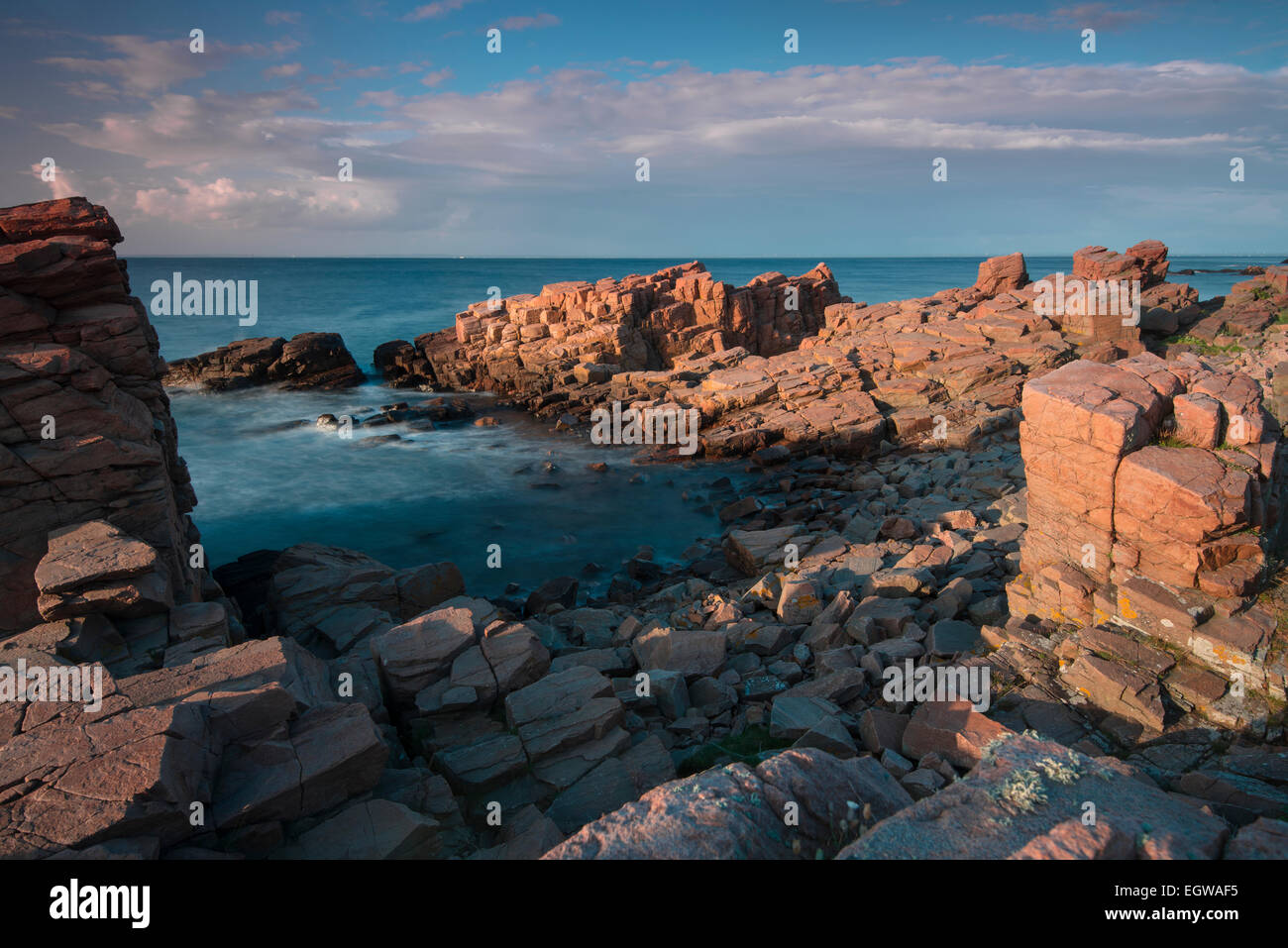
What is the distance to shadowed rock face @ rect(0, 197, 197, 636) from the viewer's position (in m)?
11.6

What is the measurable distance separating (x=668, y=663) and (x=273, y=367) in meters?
52.6

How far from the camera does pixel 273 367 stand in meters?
54.2

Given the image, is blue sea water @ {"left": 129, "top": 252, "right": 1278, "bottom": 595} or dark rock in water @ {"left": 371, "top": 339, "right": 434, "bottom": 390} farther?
dark rock in water @ {"left": 371, "top": 339, "right": 434, "bottom": 390}

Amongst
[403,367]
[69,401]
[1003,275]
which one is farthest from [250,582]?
[1003,275]

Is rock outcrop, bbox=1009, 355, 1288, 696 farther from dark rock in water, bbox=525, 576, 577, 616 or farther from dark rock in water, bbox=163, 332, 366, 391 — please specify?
dark rock in water, bbox=163, 332, 366, 391

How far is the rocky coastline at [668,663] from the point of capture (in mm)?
6016

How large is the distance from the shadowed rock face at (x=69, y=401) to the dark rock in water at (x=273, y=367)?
136 feet

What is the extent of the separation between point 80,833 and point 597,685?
20.9 feet

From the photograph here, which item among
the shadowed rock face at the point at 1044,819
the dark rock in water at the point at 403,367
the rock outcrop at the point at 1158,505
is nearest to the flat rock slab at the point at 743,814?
the shadowed rock face at the point at 1044,819

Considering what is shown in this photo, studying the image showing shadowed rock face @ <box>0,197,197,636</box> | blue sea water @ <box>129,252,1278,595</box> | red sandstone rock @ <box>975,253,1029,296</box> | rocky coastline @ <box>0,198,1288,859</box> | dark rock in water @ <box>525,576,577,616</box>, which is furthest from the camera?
red sandstone rock @ <box>975,253,1029,296</box>

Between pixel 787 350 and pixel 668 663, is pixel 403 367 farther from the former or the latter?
pixel 668 663

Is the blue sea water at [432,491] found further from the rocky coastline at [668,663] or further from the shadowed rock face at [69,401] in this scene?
the shadowed rock face at [69,401]

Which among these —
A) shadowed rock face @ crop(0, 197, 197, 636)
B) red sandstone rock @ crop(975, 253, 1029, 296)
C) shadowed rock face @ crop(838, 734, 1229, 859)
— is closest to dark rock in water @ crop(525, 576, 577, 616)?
shadowed rock face @ crop(0, 197, 197, 636)

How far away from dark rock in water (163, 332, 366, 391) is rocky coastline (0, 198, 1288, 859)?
39.2 metres
